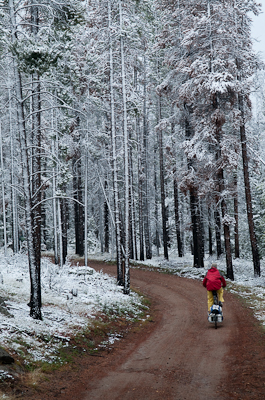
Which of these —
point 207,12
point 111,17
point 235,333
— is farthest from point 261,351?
point 207,12

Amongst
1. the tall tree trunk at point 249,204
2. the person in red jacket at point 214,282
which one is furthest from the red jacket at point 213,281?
the tall tree trunk at point 249,204

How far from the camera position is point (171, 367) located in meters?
7.18

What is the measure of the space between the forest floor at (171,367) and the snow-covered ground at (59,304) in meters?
0.99

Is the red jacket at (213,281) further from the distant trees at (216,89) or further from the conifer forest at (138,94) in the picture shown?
the distant trees at (216,89)

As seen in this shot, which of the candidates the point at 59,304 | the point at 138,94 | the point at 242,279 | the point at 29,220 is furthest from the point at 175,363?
the point at 138,94

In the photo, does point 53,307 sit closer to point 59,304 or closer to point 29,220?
point 59,304

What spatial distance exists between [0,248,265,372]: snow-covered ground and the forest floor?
994 millimetres

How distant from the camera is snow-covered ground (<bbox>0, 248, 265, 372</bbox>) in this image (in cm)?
771

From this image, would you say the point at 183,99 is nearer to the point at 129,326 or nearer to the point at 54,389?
the point at 129,326

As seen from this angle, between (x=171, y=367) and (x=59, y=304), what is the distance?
5.18m

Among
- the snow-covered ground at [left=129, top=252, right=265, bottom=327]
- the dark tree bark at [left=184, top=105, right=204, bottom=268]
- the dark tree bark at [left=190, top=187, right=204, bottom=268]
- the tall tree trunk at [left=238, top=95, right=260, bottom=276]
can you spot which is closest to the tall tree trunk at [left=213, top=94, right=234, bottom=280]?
the snow-covered ground at [left=129, top=252, right=265, bottom=327]

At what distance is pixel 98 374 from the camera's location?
277 inches

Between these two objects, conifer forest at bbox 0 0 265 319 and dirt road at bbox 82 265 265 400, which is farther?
conifer forest at bbox 0 0 265 319

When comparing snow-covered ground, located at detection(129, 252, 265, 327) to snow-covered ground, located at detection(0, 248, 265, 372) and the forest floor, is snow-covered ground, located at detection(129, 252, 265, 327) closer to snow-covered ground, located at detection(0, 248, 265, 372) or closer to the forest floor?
snow-covered ground, located at detection(0, 248, 265, 372)
